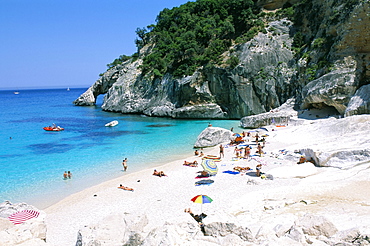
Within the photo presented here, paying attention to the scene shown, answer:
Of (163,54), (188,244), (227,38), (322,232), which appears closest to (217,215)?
(188,244)

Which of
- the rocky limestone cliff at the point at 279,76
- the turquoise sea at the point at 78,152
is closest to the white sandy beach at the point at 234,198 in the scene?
the turquoise sea at the point at 78,152

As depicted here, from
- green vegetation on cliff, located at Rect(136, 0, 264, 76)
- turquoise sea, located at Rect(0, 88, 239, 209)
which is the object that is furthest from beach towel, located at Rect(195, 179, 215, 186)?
green vegetation on cliff, located at Rect(136, 0, 264, 76)

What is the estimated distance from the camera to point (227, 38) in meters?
49.4

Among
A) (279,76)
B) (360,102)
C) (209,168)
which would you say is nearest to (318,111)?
(360,102)

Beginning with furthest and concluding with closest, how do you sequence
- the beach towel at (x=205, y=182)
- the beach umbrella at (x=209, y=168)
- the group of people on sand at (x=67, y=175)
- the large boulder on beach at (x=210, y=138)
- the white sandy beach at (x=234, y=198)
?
the large boulder on beach at (x=210, y=138) → the group of people on sand at (x=67, y=175) → the beach umbrella at (x=209, y=168) → the beach towel at (x=205, y=182) → the white sandy beach at (x=234, y=198)

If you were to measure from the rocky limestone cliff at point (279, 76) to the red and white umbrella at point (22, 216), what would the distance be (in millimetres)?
25582

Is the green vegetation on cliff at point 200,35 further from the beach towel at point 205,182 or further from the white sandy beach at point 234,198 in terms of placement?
the beach towel at point 205,182

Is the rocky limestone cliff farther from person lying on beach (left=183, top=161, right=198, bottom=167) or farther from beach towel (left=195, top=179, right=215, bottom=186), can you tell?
beach towel (left=195, top=179, right=215, bottom=186)

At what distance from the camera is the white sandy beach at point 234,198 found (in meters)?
9.80

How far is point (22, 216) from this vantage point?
39.3 feet

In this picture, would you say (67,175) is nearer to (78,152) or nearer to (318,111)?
(78,152)

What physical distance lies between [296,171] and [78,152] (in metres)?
18.9

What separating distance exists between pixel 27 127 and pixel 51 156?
1993cm

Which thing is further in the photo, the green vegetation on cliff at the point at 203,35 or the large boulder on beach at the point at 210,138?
the green vegetation on cliff at the point at 203,35
